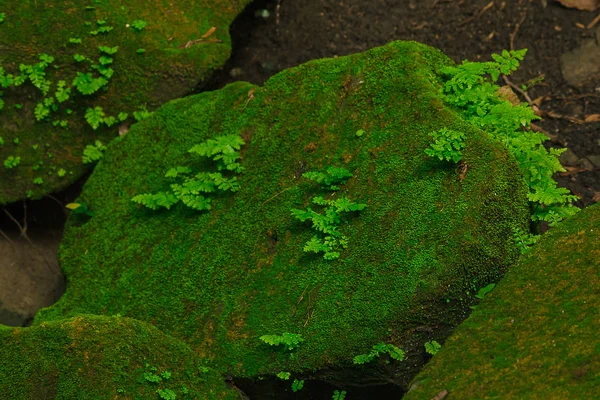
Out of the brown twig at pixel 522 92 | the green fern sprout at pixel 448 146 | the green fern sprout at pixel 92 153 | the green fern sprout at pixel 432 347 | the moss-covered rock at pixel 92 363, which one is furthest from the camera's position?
the brown twig at pixel 522 92

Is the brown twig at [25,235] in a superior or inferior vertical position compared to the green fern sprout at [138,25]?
inferior

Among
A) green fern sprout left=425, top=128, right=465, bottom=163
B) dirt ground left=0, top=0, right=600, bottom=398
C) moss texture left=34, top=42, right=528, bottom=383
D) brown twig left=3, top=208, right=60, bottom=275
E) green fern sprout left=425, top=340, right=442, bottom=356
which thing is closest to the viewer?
green fern sprout left=425, top=340, right=442, bottom=356

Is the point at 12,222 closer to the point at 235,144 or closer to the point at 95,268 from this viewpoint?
the point at 95,268

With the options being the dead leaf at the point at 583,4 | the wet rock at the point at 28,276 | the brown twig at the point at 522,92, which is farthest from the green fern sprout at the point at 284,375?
the dead leaf at the point at 583,4

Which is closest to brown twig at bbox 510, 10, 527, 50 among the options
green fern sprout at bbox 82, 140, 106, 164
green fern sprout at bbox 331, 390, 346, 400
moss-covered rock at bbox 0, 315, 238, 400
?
green fern sprout at bbox 82, 140, 106, 164

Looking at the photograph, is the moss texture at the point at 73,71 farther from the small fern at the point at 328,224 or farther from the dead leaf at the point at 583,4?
the dead leaf at the point at 583,4

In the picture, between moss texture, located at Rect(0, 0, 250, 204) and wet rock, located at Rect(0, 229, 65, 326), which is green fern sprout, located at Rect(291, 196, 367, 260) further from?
wet rock, located at Rect(0, 229, 65, 326)
